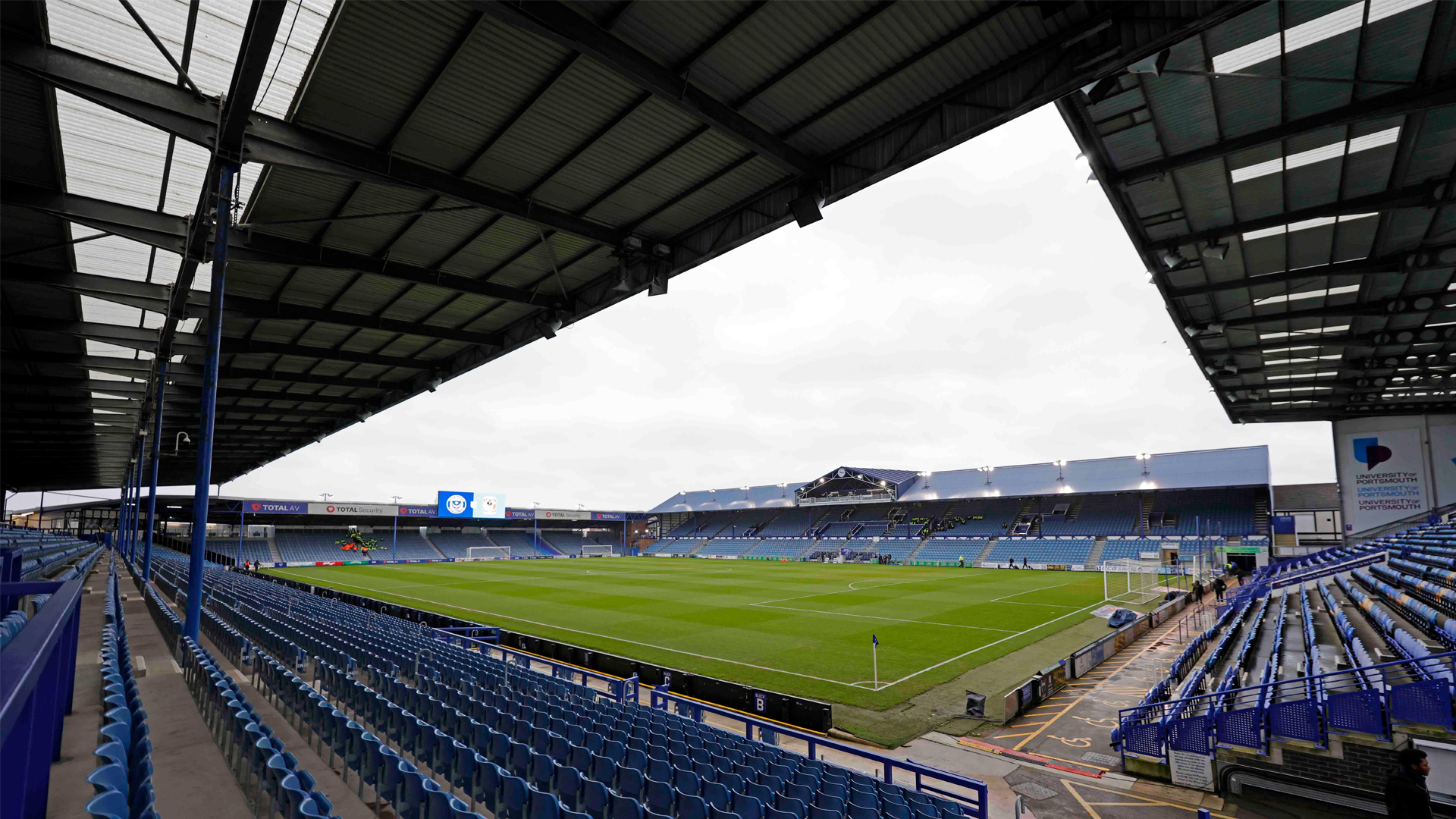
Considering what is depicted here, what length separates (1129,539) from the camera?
5497cm

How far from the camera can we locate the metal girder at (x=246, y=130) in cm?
835

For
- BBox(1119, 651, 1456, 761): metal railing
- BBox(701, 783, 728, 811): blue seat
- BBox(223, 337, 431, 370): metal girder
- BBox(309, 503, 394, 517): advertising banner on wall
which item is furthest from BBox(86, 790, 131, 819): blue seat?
BBox(309, 503, 394, 517): advertising banner on wall

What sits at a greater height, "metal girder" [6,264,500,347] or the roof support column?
"metal girder" [6,264,500,347]

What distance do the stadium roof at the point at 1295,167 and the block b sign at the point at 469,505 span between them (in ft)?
243

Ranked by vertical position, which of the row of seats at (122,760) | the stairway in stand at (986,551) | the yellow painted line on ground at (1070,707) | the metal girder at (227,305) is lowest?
the stairway in stand at (986,551)

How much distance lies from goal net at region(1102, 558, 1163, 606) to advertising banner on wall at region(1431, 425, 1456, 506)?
1359 cm

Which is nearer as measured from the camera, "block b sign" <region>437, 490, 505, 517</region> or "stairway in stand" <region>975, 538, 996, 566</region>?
"stairway in stand" <region>975, 538, 996, 566</region>

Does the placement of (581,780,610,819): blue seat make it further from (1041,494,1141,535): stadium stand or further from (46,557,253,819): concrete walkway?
(1041,494,1141,535): stadium stand

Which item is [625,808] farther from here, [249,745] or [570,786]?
[249,745]

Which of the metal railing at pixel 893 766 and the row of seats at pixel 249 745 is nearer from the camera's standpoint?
the row of seats at pixel 249 745

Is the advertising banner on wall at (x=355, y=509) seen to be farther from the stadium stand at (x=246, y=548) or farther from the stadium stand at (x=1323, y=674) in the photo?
the stadium stand at (x=1323, y=674)

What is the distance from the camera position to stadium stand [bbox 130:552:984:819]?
249 inches

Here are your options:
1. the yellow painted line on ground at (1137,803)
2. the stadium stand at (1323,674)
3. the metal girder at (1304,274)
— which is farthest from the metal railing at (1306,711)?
the metal girder at (1304,274)

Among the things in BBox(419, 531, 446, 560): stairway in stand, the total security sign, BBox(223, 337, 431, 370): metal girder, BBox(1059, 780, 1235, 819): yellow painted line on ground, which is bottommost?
BBox(419, 531, 446, 560): stairway in stand
